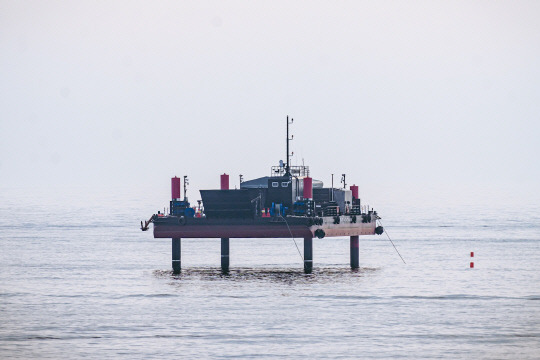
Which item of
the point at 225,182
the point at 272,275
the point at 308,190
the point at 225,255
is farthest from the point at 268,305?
the point at 225,255

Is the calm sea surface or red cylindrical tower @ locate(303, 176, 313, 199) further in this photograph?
red cylindrical tower @ locate(303, 176, 313, 199)

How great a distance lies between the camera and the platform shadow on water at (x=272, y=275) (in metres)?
84.9

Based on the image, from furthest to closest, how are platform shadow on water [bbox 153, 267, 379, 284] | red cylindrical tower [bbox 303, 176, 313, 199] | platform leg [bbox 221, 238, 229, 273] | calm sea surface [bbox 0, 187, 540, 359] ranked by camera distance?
platform leg [bbox 221, 238, 229, 273] < red cylindrical tower [bbox 303, 176, 313, 199] < platform shadow on water [bbox 153, 267, 379, 284] < calm sea surface [bbox 0, 187, 540, 359]

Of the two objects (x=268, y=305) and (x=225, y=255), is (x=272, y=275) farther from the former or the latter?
(x=268, y=305)

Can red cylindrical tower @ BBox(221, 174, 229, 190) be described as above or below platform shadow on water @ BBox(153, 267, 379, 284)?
above

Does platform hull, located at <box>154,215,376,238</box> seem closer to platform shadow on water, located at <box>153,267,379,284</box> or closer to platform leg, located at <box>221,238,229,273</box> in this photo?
platform shadow on water, located at <box>153,267,379,284</box>

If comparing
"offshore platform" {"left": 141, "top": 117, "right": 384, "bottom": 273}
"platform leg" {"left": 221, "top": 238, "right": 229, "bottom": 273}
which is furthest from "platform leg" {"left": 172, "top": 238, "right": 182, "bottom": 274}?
"platform leg" {"left": 221, "top": 238, "right": 229, "bottom": 273}

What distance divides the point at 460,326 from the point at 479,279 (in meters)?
26.0

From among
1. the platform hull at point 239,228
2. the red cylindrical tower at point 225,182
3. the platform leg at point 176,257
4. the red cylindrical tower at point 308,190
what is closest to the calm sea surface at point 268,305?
the platform leg at point 176,257

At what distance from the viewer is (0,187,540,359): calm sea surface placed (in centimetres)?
5656

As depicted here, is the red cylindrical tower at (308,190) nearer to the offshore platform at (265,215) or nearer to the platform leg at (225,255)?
the offshore platform at (265,215)

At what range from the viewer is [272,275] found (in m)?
88.2

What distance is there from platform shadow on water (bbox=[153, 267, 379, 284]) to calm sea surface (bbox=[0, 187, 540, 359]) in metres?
0.09

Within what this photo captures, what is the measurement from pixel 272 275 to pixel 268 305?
17.3m
